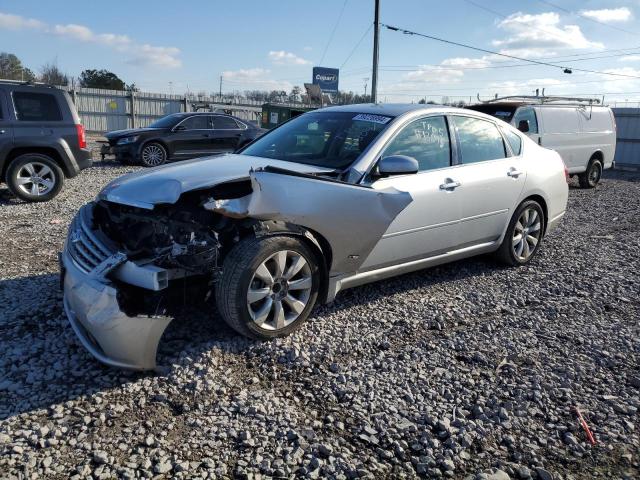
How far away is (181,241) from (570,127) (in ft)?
37.7

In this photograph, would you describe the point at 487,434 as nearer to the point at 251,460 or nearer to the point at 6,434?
the point at 251,460

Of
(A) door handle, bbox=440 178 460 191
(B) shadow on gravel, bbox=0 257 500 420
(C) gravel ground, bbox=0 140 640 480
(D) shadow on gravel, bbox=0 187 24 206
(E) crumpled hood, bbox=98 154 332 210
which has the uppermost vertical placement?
(E) crumpled hood, bbox=98 154 332 210

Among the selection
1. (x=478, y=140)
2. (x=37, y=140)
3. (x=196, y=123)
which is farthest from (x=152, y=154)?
(x=478, y=140)

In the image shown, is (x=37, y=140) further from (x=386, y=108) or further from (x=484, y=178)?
(x=484, y=178)

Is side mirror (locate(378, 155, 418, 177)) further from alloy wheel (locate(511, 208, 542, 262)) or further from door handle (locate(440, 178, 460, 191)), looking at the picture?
alloy wheel (locate(511, 208, 542, 262))

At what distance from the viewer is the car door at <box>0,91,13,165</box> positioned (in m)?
8.25

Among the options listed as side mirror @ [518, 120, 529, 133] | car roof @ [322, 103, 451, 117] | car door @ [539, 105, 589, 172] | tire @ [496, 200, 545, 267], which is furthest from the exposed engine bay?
car door @ [539, 105, 589, 172]

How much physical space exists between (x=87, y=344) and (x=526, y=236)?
4.56m

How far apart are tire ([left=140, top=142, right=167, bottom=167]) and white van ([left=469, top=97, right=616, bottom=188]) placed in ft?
26.0

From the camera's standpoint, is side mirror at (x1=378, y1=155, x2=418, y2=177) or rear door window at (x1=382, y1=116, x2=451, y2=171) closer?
side mirror at (x1=378, y1=155, x2=418, y2=177)

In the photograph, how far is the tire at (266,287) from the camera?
11.4 feet

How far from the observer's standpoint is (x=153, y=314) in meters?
3.25

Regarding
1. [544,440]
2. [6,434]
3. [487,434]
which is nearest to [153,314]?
[6,434]

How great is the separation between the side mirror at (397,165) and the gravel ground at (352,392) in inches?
46.5
